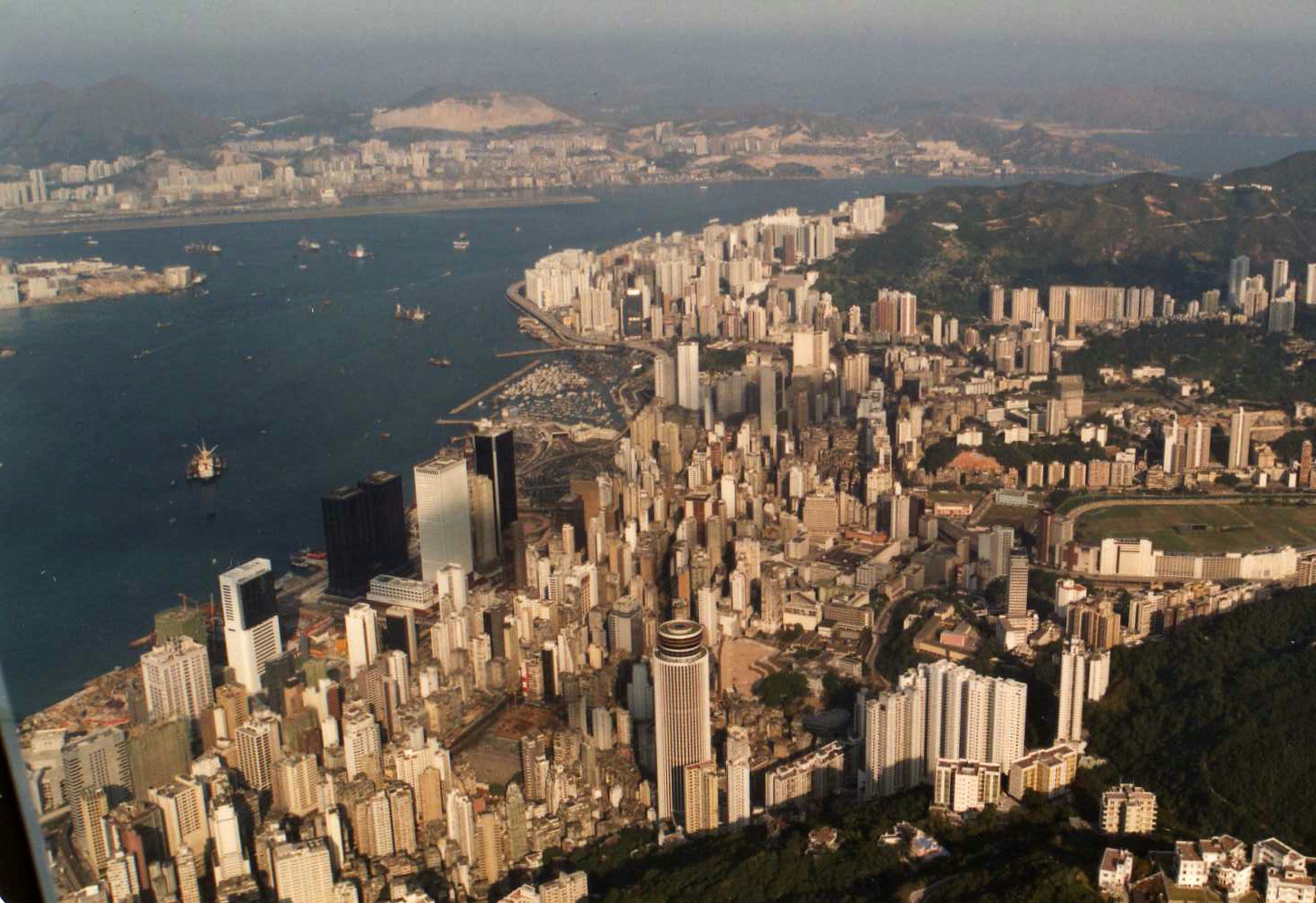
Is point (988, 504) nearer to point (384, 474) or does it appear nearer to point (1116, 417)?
point (1116, 417)

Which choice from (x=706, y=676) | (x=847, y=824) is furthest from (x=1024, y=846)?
(x=706, y=676)

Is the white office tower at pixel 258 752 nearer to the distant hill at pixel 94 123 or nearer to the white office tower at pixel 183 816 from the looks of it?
the white office tower at pixel 183 816

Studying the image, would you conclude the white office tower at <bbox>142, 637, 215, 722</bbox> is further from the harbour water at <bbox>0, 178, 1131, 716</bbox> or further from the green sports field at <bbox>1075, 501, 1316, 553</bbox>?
the green sports field at <bbox>1075, 501, 1316, 553</bbox>

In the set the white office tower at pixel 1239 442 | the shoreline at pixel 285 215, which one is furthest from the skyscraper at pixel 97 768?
the white office tower at pixel 1239 442

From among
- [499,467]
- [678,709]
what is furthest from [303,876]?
[499,467]

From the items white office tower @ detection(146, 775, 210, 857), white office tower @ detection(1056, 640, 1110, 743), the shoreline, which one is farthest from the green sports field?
the shoreline

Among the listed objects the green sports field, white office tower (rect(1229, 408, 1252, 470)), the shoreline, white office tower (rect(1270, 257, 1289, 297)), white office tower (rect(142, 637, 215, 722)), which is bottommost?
the green sports field
